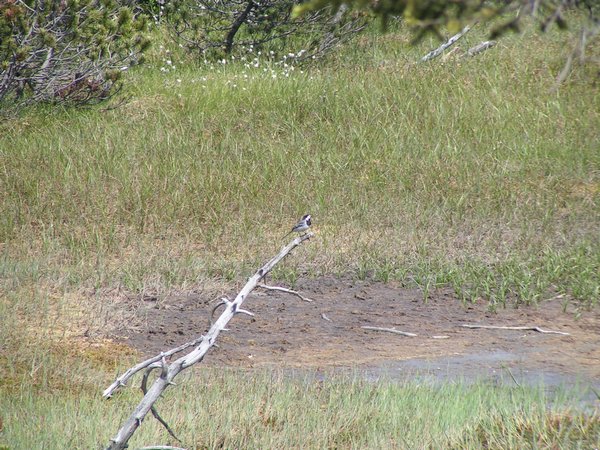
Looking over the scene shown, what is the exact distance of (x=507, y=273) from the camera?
21.8ft

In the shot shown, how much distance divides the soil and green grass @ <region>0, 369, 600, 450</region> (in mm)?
703

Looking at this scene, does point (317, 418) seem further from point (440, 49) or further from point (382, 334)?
point (440, 49)

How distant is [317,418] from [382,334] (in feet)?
5.77

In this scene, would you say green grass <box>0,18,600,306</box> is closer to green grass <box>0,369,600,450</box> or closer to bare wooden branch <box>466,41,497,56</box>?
bare wooden branch <box>466,41,497,56</box>

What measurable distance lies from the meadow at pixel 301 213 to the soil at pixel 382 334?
7.3 inches

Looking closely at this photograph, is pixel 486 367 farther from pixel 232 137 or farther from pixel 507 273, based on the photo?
pixel 232 137

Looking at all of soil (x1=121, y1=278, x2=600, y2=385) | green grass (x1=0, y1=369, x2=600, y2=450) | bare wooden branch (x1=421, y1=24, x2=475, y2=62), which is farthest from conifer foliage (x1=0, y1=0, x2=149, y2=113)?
green grass (x1=0, y1=369, x2=600, y2=450)

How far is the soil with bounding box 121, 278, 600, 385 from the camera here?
543 centimetres

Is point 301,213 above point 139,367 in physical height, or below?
above

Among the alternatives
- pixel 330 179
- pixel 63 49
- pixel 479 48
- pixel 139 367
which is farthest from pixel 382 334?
pixel 479 48

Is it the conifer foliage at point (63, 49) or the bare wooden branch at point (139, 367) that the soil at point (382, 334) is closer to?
the bare wooden branch at point (139, 367)

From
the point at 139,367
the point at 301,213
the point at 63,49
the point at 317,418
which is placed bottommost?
the point at 317,418

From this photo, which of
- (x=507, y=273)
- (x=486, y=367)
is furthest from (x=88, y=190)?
(x=486, y=367)

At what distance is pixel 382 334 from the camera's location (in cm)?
596
